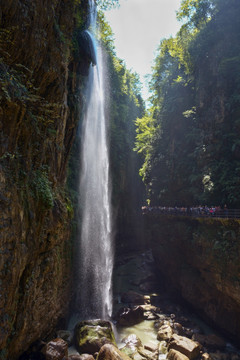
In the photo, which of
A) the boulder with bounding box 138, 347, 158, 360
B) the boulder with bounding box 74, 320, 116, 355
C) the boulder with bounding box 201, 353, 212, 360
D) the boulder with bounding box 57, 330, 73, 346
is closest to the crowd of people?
the boulder with bounding box 201, 353, 212, 360

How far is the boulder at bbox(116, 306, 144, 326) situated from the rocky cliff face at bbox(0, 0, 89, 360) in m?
5.78

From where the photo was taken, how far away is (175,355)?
1147cm

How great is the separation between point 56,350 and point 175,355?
5625 mm

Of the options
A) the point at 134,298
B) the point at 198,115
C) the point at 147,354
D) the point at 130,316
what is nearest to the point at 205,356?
the point at 147,354

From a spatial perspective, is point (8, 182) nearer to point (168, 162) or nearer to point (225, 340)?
point (225, 340)

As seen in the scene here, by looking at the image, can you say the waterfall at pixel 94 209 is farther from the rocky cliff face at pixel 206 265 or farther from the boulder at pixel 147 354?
the rocky cliff face at pixel 206 265

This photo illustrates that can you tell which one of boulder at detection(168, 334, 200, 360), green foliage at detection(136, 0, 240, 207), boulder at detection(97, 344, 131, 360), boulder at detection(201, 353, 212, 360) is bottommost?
boulder at detection(201, 353, 212, 360)

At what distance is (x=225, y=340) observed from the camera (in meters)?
14.5

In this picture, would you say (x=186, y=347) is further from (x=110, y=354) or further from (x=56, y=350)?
(x=56, y=350)

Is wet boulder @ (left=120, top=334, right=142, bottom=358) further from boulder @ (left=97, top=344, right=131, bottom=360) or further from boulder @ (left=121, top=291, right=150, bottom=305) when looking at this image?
boulder @ (left=121, top=291, right=150, bottom=305)

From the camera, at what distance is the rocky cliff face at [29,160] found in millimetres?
6398

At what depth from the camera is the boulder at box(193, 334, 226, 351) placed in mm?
13562

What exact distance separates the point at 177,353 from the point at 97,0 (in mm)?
26718

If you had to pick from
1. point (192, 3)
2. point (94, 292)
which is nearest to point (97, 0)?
point (192, 3)
